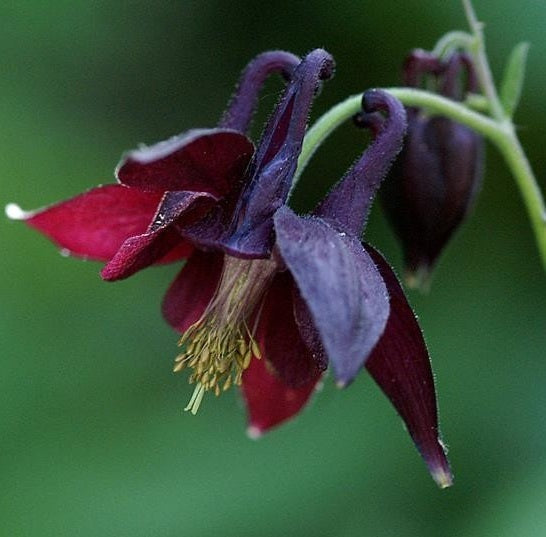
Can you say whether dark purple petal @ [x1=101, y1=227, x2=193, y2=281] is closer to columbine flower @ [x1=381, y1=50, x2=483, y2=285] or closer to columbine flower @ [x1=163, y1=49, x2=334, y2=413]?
columbine flower @ [x1=163, y1=49, x2=334, y2=413]

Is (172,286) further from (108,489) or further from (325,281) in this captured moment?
(108,489)

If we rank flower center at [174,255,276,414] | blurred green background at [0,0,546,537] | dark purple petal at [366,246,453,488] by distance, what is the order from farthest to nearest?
blurred green background at [0,0,546,537], flower center at [174,255,276,414], dark purple petal at [366,246,453,488]

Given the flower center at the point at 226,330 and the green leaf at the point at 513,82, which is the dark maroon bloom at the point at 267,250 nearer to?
the flower center at the point at 226,330

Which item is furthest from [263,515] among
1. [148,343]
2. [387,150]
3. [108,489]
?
[387,150]

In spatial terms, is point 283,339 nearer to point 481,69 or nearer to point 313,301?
point 313,301

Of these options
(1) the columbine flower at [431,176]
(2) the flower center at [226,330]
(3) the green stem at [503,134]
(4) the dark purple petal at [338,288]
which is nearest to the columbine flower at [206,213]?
(2) the flower center at [226,330]

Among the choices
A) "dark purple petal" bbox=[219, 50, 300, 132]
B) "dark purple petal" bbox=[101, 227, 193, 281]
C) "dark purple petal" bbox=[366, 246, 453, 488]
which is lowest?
"dark purple petal" bbox=[366, 246, 453, 488]

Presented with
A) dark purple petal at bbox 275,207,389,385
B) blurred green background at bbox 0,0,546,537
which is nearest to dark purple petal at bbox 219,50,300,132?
dark purple petal at bbox 275,207,389,385
